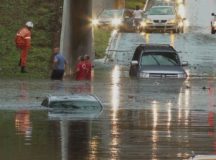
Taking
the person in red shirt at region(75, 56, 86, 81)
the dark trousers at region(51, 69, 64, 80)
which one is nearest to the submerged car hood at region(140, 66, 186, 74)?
the person in red shirt at region(75, 56, 86, 81)

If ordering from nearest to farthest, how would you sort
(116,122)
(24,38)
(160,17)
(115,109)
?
1. (116,122)
2. (115,109)
3. (24,38)
4. (160,17)

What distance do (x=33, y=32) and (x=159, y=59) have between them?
6.67 m

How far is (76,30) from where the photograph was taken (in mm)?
40375

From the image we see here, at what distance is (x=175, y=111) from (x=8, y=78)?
34.1 ft

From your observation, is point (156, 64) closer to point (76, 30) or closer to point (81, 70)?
point (81, 70)

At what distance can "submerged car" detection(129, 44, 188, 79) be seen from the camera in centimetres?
3394

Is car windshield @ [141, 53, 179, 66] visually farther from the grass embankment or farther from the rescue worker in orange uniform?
the rescue worker in orange uniform

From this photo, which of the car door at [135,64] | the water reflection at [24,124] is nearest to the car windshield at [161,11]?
the car door at [135,64]

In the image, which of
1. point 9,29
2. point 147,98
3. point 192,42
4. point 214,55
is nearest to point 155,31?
point 192,42

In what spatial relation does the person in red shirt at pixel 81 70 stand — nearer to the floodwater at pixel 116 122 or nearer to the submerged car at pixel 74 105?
the floodwater at pixel 116 122

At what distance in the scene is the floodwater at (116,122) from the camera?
616 inches

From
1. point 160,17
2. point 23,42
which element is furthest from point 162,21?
point 23,42

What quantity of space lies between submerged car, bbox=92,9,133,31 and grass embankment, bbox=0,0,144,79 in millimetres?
11339

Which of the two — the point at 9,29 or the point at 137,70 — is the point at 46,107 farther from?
the point at 9,29
